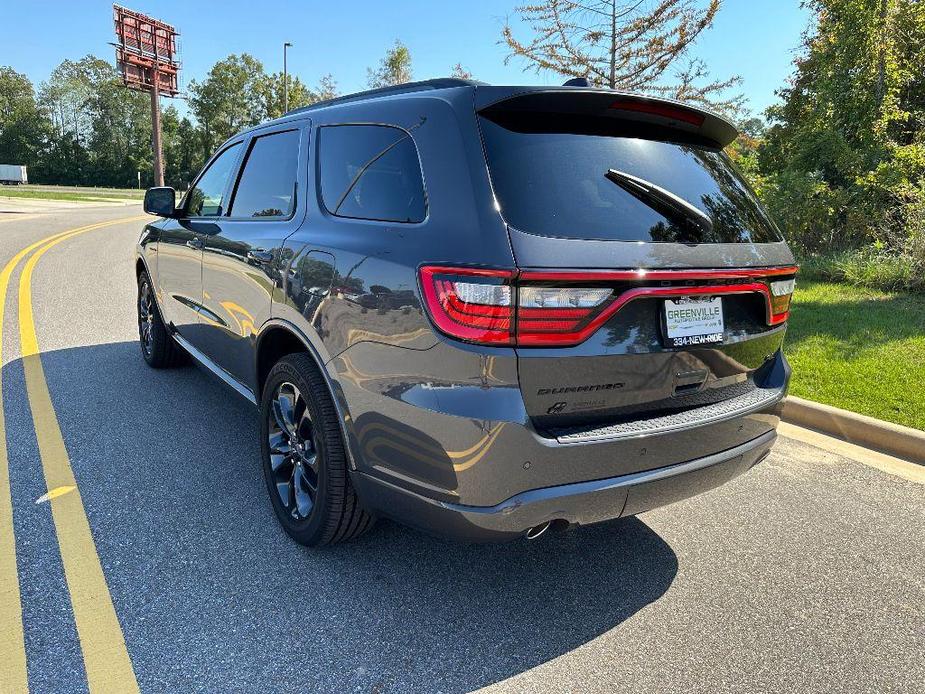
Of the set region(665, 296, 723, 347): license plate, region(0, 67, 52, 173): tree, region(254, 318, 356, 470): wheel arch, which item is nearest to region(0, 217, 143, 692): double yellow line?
region(254, 318, 356, 470): wheel arch

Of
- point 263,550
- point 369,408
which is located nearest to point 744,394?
point 369,408

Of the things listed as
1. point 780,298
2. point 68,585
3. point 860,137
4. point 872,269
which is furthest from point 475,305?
point 860,137

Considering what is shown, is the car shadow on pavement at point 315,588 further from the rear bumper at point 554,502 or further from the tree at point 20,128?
the tree at point 20,128

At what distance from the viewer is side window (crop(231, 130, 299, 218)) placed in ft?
10.9

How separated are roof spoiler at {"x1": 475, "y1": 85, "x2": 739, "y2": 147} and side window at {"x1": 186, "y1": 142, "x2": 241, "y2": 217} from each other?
2359 millimetres

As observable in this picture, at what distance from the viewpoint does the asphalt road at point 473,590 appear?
226cm

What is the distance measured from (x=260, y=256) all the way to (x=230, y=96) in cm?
7450

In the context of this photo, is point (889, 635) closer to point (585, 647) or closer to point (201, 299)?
point (585, 647)

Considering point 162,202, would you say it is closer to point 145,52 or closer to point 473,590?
point 473,590

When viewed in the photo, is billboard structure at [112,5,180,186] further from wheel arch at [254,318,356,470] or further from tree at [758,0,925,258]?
wheel arch at [254,318,356,470]

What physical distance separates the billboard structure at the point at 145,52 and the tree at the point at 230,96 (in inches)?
697

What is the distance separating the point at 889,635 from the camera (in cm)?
254

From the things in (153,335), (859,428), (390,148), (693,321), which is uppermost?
(390,148)

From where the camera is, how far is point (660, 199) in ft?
7.96
